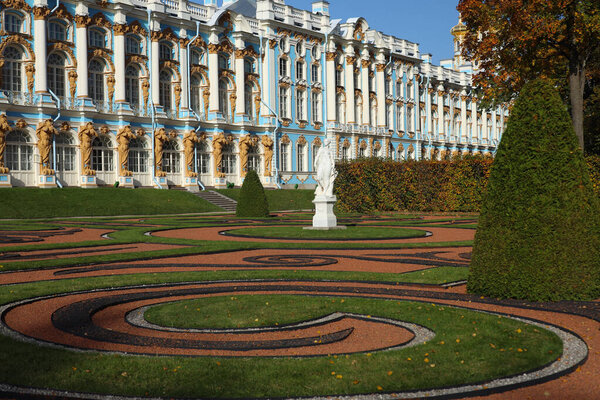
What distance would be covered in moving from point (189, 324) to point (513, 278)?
4412 mm

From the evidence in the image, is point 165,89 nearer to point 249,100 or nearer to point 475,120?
point 249,100

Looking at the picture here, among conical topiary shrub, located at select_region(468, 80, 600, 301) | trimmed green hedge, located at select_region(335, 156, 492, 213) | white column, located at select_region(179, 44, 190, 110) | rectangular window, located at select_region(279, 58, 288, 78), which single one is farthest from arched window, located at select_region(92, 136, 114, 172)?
conical topiary shrub, located at select_region(468, 80, 600, 301)

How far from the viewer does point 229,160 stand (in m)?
51.8

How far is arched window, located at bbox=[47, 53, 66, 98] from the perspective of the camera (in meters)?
41.1

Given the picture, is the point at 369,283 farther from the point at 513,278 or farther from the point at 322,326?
the point at 322,326

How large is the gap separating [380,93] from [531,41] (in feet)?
136

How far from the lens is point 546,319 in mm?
8289

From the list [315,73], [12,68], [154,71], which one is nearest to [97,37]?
[154,71]

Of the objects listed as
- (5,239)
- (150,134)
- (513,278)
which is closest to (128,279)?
(513,278)

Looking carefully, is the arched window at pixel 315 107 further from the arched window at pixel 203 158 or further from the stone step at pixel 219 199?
the stone step at pixel 219 199

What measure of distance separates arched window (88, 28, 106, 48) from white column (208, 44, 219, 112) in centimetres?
873

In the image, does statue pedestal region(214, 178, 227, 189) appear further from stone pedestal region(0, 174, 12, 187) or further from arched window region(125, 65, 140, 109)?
stone pedestal region(0, 174, 12, 187)

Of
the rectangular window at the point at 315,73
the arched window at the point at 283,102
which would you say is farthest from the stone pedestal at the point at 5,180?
the rectangular window at the point at 315,73

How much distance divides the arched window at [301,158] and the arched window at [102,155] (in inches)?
718
